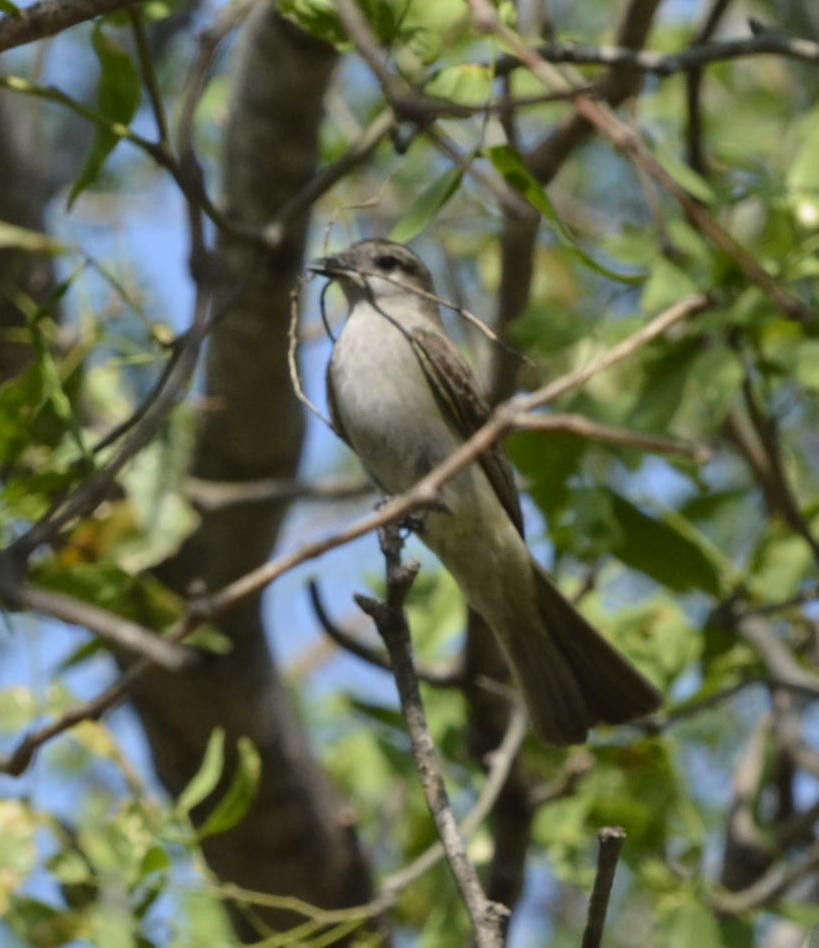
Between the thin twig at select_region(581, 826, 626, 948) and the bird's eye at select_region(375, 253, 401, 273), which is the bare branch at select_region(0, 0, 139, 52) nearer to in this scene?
the thin twig at select_region(581, 826, 626, 948)

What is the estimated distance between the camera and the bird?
140 inches

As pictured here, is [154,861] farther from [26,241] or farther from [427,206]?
[26,241]

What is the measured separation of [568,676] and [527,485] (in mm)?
446

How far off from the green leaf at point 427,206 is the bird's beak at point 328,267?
0.86m

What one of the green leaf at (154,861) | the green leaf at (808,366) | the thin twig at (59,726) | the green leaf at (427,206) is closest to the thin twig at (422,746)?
the thin twig at (59,726)

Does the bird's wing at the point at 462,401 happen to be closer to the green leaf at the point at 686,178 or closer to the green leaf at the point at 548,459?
the green leaf at the point at 548,459

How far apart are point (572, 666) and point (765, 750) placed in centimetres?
167

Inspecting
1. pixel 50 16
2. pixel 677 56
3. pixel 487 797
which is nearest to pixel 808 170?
pixel 677 56

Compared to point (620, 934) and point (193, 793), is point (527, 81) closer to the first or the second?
point (193, 793)

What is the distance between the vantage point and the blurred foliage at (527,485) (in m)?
3.04

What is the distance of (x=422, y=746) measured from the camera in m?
2.37

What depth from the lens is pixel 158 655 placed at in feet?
5.02

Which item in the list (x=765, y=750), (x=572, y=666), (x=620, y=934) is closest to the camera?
(x=572, y=666)

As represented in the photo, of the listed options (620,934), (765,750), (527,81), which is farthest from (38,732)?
(620,934)
